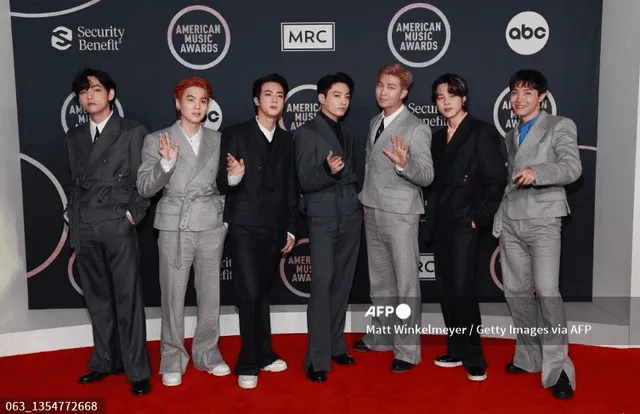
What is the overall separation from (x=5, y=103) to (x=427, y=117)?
3.06 m

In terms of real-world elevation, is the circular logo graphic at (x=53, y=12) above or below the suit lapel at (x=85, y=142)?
above

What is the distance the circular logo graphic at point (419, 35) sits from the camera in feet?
15.1

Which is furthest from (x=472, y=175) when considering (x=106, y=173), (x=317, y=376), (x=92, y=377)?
(x=92, y=377)

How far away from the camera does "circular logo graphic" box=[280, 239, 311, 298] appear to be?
4.82 metres

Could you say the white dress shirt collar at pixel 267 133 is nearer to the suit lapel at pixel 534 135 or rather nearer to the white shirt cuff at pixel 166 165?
the white shirt cuff at pixel 166 165

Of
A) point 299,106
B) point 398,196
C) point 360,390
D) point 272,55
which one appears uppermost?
point 272,55

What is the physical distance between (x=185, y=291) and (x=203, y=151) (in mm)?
846

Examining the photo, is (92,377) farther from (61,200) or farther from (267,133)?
(267,133)

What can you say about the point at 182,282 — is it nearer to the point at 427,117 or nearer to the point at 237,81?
the point at 237,81

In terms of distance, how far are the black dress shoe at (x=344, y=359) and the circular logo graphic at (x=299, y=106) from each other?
68.4 inches

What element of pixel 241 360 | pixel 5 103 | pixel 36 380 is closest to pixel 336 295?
pixel 241 360

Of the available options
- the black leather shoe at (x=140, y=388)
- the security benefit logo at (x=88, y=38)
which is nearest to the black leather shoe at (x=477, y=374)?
the black leather shoe at (x=140, y=388)

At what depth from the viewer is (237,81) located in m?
4.65

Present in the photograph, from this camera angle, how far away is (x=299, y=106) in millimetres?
4691
